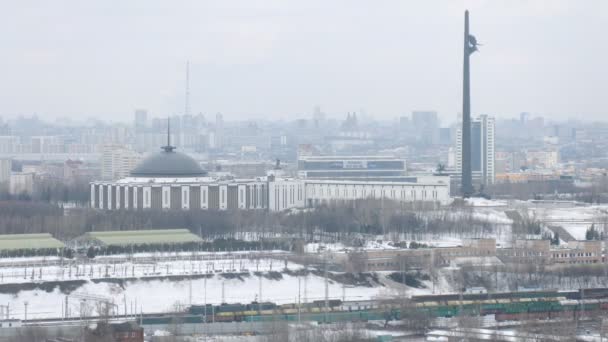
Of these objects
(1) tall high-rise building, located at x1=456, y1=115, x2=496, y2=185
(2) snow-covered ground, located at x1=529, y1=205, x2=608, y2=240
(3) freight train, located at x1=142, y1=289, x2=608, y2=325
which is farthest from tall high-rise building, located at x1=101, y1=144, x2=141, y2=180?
(3) freight train, located at x1=142, y1=289, x2=608, y2=325

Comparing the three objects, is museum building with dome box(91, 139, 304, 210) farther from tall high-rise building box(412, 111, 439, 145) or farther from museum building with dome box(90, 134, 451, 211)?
tall high-rise building box(412, 111, 439, 145)

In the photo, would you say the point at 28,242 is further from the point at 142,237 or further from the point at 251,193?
the point at 251,193

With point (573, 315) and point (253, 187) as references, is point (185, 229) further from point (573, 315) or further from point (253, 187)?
point (573, 315)

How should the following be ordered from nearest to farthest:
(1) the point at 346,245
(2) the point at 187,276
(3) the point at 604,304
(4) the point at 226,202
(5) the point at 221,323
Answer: (5) the point at 221,323 → (3) the point at 604,304 → (2) the point at 187,276 → (1) the point at 346,245 → (4) the point at 226,202

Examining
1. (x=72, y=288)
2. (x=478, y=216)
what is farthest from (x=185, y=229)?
(x=72, y=288)

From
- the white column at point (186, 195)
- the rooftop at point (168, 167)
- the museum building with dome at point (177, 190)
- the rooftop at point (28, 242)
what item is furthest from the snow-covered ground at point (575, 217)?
the rooftop at point (28, 242)

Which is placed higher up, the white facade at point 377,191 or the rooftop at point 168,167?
the rooftop at point 168,167

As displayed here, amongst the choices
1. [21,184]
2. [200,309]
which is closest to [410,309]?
[200,309]

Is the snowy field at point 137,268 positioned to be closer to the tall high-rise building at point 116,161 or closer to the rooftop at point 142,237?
the rooftop at point 142,237
